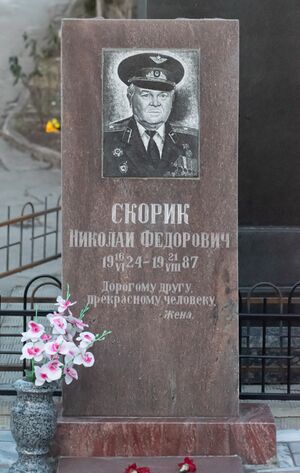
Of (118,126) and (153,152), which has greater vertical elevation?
(118,126)

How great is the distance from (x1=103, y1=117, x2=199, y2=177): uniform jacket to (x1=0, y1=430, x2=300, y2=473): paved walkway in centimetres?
174

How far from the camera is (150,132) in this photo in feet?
18.1

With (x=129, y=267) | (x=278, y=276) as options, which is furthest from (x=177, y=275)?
(x=278, y=276)

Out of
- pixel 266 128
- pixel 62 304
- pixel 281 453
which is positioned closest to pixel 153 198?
pixel 62 304

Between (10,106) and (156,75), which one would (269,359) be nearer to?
(156,75)

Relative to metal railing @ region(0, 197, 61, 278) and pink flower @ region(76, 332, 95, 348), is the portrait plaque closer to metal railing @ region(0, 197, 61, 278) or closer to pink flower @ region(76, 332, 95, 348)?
pink flower @ region(76, 332, 95, 348)

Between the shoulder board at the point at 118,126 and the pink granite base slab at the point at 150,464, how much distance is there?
1.88 metres

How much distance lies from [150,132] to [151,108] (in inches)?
5.4

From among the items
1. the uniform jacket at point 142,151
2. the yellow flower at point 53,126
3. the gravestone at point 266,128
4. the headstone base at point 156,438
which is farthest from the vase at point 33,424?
→ the yellow flower at point 53,126

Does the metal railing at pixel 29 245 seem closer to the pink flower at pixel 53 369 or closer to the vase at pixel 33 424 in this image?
the vase at pixel 33 424

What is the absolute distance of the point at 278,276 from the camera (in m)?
8.38

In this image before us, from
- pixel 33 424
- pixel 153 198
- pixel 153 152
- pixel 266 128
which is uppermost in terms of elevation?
pixel 266 128

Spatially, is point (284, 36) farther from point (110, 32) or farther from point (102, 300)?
point (102, 300)

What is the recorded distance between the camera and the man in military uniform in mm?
5496
